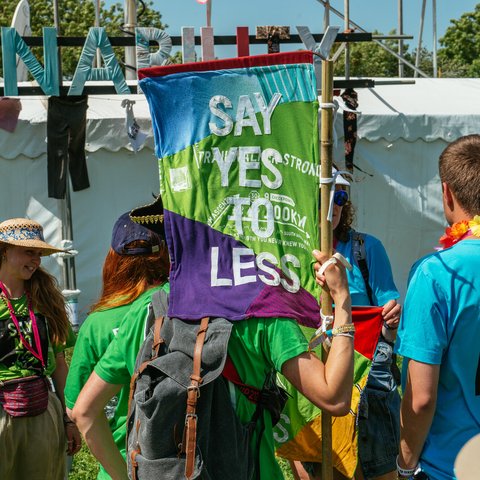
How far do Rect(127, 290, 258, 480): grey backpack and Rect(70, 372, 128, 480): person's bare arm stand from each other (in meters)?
0.21

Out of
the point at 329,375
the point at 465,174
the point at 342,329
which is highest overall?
the point at 465,174

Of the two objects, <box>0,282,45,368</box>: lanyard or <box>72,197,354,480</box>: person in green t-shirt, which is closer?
<box>72,197,354,480</box>: person in green t-shirt

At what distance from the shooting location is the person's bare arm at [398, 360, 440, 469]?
2322 mm

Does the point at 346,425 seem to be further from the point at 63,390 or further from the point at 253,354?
the point at 63,390

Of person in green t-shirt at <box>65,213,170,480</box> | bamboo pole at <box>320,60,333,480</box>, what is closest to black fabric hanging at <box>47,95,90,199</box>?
person in green t-shirt at <box>65,213,170,480</box>

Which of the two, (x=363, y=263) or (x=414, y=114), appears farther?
(x=414, y=114)

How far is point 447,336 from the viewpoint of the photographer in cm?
233

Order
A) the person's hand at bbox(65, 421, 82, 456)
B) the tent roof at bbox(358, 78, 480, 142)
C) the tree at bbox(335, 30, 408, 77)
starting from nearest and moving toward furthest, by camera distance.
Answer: the person's hand at bbox(65, 421, 82, 456) → the tent roof at bbox(358, 78, 480, 142) → the tree at bbox(335, 30, 408, 77)

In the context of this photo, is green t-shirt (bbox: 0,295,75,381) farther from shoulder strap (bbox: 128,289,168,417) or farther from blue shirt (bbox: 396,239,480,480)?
blue shirt (bbox: 396,239,480,480)

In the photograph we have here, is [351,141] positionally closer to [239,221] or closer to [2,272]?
[2,272]

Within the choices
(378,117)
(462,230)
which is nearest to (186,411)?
(462,230)

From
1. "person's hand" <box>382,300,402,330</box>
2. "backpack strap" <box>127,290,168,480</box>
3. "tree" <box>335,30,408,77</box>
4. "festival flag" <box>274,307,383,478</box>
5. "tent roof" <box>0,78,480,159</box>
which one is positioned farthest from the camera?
"tree" <box>335,30,408,77</box>

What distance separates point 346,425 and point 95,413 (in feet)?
4.11

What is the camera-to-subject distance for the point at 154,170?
8805mm
